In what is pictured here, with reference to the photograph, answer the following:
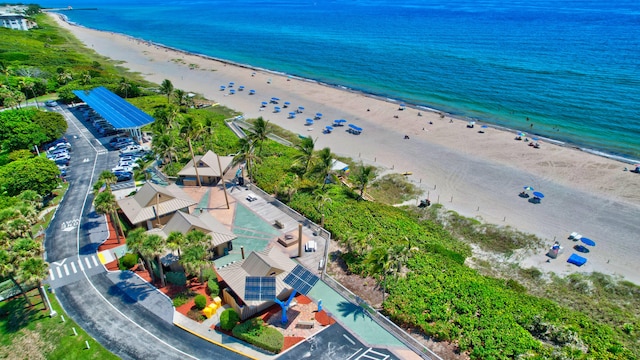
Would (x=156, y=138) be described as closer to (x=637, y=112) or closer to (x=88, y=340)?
(x=88, y=340)

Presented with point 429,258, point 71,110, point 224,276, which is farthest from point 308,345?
point 71,110

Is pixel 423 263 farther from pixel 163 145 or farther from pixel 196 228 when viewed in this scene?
pixel 163 145


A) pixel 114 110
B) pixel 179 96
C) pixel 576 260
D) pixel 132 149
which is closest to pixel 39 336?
pixel 132 149

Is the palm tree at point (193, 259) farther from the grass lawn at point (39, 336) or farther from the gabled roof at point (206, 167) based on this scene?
the gabled roof at point (206, 167)

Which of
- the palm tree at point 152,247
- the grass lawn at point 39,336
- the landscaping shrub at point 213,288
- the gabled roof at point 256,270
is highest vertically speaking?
the palm tree at point 152,247

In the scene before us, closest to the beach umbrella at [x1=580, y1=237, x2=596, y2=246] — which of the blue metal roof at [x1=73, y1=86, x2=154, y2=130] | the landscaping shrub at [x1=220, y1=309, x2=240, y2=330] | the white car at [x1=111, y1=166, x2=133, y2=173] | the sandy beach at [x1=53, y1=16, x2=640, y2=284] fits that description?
the sandy beach at [x1=53, y1=16, x2=640, y2=284]

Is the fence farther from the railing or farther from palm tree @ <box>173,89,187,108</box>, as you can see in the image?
palm tree @ <box>173,89,187,108</box>

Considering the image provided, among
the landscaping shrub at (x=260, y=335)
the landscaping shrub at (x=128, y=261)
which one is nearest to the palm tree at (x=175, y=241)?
the landscaping shrub at (x=128, y=261)
